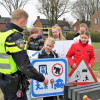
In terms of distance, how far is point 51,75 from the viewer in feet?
11.8

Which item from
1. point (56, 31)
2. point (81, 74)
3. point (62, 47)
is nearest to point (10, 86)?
point (81, 74)

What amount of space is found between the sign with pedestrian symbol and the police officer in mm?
908

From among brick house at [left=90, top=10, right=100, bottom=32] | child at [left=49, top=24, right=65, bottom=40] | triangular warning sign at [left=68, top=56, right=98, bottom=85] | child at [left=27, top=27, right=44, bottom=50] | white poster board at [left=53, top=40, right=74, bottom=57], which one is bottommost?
triangular warning sign at [left=68, top=56, right=98, bottom=85]

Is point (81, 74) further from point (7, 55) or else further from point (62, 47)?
point (62, 47)

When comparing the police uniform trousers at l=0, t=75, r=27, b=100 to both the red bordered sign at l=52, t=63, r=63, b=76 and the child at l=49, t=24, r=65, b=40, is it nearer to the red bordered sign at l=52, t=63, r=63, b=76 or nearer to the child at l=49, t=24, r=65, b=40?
the red bordered sign at l=52, t=63, r=63, b=76

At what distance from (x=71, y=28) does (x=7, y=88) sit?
7881cm

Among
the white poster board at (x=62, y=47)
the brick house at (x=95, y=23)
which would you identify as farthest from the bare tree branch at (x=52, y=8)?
the white poster board at (x=62, y=47)

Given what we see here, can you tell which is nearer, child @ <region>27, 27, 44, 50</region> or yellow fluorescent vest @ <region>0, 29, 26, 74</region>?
yellow fluorescent vest @ <region>0, 29, 26, 74</region>

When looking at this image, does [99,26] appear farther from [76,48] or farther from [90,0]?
[76,48]

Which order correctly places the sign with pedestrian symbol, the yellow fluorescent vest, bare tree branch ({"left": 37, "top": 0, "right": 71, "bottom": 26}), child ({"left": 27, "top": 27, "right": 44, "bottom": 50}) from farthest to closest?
bare tree branch ({"left": 37, "top": 0, "right": 71, "bottom": 26}) < child ({"left": 27, "top": 27, "right": 44, "bottom": 50}) < the sign with pedestrian symbol < the yellow fluorescent vest

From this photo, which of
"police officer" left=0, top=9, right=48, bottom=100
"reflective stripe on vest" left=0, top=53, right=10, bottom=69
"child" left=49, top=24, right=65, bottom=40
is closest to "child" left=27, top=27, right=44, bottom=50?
"child" left=49, top=24, right=65, bottom=40

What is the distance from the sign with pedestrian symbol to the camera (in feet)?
11.6

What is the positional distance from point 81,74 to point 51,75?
671mm

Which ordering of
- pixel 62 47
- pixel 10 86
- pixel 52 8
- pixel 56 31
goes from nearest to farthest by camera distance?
pixel 10 86, pixel 56 31, pixel 62 47, pixel 52 8
